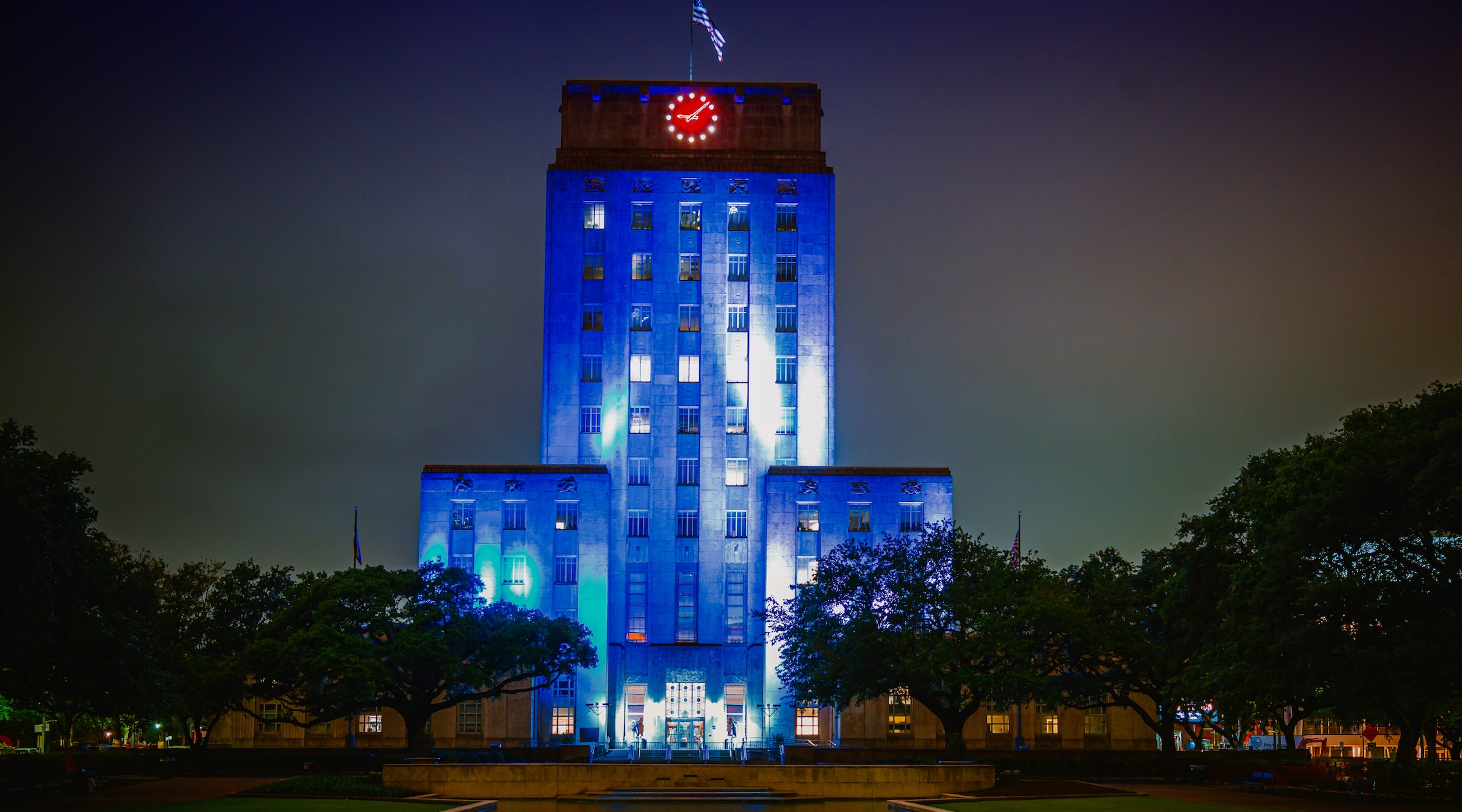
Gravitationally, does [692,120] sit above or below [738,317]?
above

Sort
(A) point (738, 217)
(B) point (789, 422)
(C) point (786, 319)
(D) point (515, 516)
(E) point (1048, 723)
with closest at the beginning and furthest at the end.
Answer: (E) point (1048, 723)
(D) point (515, 516)
(B) point (789, 422)
(C) point (786, 319)
(A) point (738, 217)

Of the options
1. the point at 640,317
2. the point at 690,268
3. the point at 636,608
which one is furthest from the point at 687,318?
the point at 636,608

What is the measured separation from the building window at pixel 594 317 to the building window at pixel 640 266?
361cm

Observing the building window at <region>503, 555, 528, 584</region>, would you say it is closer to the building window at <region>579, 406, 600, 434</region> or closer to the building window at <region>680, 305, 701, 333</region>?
the building window at <region>579, 406, 600, 434</region>

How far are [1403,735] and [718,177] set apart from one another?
6592 centimetres

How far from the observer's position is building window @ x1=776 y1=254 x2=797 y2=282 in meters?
102

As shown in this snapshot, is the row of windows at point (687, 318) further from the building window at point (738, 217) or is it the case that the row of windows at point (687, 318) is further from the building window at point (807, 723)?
the building window at point (807, 723)

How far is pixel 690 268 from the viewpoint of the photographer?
102m

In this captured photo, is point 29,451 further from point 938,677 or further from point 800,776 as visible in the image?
point 938,677

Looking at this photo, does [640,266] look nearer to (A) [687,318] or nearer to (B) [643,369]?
(A) [687,318]

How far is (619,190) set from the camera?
338 feet

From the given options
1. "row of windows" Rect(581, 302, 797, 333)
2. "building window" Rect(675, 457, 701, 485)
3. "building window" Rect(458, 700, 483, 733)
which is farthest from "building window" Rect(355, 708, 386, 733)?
"row of windows" Rect(581, 302, 797, 333)

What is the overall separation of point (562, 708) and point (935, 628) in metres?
35.3

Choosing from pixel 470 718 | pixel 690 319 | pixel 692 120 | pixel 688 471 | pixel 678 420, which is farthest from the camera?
pixel 692 120
